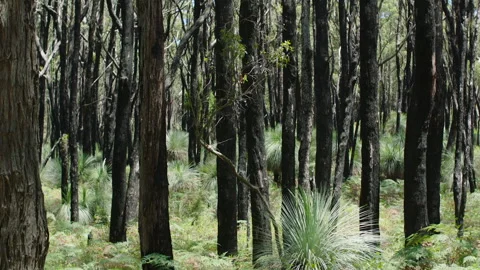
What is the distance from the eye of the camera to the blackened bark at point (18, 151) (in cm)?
454

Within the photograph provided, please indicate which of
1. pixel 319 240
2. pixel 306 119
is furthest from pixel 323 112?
pixel 319 240

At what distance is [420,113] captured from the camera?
26.0ft

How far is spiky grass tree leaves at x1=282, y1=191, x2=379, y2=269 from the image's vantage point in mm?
6664

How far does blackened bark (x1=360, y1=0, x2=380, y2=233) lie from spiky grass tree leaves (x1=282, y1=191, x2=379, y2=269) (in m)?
2.36

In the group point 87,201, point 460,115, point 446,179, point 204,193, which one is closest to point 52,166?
point 87,201

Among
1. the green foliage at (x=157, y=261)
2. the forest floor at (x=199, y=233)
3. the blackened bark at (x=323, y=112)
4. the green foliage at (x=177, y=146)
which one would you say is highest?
the blackened bark at (x=323, y=112)

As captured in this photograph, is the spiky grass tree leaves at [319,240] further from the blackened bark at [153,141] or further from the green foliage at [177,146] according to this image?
the green foliage at [177,146]

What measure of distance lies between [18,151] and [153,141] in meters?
2.46

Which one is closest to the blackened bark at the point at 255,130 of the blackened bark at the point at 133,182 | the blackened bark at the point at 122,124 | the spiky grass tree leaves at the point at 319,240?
the spiky grass tree leaves at the point at 319,240

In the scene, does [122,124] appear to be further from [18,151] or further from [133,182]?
[18,151]

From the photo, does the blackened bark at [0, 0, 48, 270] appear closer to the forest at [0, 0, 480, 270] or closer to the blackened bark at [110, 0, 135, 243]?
the forest at [0, 0, 480, 270]

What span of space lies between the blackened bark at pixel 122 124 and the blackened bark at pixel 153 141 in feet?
15.0

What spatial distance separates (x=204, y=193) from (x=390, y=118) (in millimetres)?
15957

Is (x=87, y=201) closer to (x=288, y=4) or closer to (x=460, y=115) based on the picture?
(x=288, y=4)
